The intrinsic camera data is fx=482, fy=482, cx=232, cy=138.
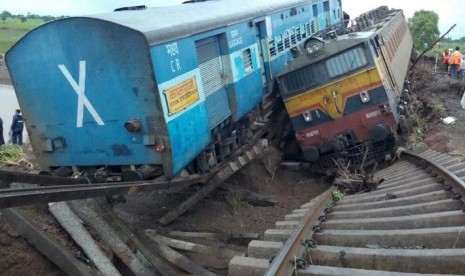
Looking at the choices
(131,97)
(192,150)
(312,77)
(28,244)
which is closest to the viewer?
(28,244)

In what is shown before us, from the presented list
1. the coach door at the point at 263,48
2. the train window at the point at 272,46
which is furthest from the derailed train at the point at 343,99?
the train window at the point at 272,46

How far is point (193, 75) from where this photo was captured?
7445 mm

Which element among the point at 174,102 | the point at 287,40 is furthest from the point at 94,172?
the point at 287,40

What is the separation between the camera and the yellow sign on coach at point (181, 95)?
6727 millimetres

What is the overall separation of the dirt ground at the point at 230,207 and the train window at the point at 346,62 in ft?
8.52

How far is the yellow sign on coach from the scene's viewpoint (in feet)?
22.1

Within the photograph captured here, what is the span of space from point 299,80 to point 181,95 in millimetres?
4471

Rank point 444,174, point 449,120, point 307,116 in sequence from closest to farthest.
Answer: point 444,174
point 307,116
point 449,120

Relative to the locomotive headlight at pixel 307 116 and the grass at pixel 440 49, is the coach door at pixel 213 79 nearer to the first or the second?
the locomotive headlight at pixel 307 116

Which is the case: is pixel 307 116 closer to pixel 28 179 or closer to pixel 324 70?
pixel 324 70

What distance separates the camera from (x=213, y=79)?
8.37 m

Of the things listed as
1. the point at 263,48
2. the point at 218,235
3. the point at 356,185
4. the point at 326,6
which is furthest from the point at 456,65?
the point at 218,235

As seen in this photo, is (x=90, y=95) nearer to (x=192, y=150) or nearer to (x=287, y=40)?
(x=192, y=150)

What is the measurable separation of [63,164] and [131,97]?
1801 millimetres
